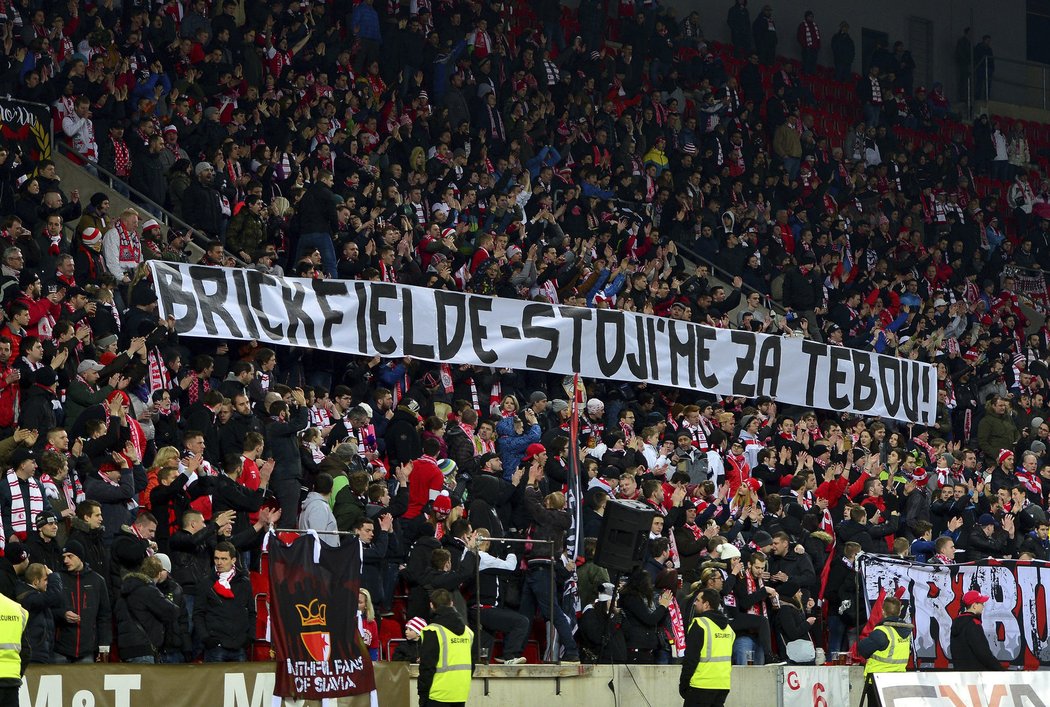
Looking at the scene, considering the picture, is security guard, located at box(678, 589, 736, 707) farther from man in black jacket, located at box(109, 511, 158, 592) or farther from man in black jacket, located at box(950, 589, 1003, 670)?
man in black jacket, located at box(109, 511, 158, 592)

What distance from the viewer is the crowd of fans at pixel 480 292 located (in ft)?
45.4

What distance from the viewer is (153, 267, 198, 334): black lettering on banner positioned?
17.1m

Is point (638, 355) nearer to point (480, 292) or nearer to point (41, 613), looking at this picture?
point (480, 292)

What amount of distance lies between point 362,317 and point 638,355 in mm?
4164

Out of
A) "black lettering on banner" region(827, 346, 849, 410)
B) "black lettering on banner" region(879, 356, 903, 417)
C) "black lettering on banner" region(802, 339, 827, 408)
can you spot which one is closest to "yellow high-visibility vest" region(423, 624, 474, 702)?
"black lettering on banner" region(802, 339, 827, 408)

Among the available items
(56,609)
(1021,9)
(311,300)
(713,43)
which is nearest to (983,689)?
(56,609)

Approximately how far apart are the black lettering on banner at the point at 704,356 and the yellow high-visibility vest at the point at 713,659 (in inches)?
332

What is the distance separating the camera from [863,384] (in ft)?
79.4

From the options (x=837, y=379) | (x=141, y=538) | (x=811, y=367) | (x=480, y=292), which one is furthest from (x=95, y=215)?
(x=837, y=379)

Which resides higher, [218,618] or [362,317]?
[362,317]

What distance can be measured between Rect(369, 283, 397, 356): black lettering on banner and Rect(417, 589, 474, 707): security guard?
6344 mm

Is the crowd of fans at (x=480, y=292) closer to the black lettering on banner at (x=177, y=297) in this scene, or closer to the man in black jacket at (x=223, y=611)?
the man in black jacket at (x=223, y=611)

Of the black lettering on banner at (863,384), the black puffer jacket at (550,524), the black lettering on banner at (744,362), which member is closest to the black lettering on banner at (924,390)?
the black lettering on banner at (863,384)

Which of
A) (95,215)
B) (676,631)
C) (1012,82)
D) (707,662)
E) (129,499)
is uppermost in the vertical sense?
(1012,82)
